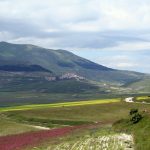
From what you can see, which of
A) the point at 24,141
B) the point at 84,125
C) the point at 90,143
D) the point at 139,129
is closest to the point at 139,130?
the point at 139,129

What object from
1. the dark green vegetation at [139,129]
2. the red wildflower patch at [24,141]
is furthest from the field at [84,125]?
the red wildflower patch at [24,141]

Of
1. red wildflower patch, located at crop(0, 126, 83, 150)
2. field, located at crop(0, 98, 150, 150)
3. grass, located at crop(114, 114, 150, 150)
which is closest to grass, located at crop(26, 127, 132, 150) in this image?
field, located at crop(0, 98, 150, 150)

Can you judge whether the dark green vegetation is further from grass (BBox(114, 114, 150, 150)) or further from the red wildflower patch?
the red wildflower patch

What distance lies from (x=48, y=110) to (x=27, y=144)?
66.1 m

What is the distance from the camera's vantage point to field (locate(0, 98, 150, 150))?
164ft

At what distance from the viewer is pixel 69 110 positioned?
396 feet

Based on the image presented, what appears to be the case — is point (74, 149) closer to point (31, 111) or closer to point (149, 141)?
point (149, 141)

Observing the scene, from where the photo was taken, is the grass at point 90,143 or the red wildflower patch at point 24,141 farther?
the red wildflower patch at point 24,141

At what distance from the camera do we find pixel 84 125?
78625mm

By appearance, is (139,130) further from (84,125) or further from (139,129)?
(84,125)

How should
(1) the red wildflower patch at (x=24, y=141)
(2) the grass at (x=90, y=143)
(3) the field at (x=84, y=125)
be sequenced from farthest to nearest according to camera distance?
(1) the red wildflower patch at (x=24, y=141)
(3) the field at (x=84, y=125)
(2) the grass at (x=90, y=143)

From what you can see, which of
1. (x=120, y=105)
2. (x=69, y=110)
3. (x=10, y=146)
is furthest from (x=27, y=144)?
(x=120, y=105)

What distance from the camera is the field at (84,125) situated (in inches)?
1970

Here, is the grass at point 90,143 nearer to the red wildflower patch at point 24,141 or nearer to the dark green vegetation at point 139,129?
the dark green vegetation at point 139,129
